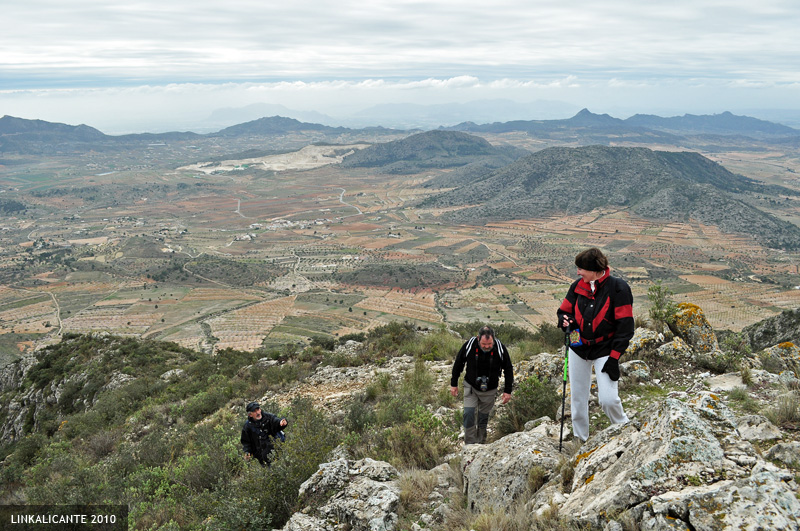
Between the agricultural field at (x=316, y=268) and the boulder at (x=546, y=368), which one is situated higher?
the boulder at (x=546, y=368)

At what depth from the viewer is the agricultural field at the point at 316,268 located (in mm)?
43438

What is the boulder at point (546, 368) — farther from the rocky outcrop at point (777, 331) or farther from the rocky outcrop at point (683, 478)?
the rocky outcrop at point (777, 331)

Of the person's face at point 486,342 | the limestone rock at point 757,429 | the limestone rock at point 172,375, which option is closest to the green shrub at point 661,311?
the limestone rock at point 757,429

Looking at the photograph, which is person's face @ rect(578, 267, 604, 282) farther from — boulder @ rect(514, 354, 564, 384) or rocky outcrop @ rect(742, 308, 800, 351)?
rocky outcrop @ rect(742, 308, 800, 351)

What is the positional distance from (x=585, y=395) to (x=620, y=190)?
358 ft

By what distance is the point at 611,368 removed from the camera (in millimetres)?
4262

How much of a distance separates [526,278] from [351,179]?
4647 inches

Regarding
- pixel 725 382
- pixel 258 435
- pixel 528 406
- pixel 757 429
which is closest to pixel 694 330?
pixel 725 382

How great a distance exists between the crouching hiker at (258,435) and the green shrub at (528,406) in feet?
10.4

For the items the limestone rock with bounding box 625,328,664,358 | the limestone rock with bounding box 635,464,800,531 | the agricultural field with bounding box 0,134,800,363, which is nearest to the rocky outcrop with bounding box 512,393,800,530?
the limestone rock with bounding box 635,464,800,531

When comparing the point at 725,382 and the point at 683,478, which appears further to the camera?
the point at 725,382

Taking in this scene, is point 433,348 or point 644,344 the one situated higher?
point 644,344

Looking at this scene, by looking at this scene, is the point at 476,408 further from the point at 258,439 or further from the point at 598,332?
the point at 258,439

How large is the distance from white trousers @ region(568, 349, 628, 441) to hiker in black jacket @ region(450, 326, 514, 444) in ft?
2.81
